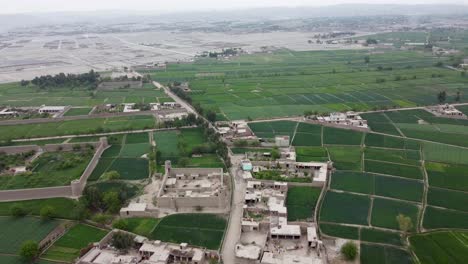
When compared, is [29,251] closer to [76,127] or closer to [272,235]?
[272,235]

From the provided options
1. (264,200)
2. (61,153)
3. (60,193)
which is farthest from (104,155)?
(264,200)

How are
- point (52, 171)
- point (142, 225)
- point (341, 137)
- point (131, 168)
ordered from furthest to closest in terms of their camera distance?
point (341, 137) → point (131, 168) → point (52, 171) → point (142, 225)

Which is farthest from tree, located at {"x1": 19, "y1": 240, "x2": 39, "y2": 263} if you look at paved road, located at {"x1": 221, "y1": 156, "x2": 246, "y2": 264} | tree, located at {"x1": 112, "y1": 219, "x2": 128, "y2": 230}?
paved road, located at {"x1": 221, "y1": 156, "x2": 246, "y2": 264}

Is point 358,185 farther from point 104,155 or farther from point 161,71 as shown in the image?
point 161,71

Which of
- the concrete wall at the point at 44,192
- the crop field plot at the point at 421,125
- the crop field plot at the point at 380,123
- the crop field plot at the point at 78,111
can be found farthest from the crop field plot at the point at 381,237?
the crop field plot at the point at 78,111

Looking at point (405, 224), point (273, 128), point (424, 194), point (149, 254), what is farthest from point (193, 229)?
point (273, 128)

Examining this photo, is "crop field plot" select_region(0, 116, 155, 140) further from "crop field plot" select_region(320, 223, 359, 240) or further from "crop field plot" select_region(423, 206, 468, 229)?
"crop field plot" select_region(423, 206, 468, 229)
